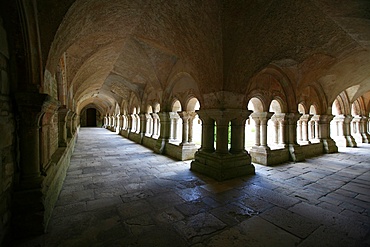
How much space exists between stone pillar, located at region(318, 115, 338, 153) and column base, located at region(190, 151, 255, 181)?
5431 mm

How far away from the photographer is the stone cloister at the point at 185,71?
2066 mm

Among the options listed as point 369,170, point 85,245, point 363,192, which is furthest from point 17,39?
point 369,170

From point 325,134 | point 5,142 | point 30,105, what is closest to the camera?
point 5,142

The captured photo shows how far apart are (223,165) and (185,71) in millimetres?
3276

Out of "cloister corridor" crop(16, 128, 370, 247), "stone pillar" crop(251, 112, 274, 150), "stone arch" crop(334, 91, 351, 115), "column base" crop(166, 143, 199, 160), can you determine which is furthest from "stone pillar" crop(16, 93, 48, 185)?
"stone arch" crop(334, 91, 351, 115)

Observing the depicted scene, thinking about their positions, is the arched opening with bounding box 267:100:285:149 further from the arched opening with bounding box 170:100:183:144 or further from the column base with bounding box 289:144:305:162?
the arched opening with bounding box 170:100:183:144

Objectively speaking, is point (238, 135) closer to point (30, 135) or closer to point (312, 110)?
point (30, 135)

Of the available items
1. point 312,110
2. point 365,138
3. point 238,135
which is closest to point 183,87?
point 238,135

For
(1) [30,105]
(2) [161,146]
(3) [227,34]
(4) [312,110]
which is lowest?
(2) [161,146]

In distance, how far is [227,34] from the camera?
363 centimetres

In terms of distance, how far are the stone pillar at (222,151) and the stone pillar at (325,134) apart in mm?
5374

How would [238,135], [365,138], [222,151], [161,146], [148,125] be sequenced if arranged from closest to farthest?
1. [222,151]
2. [238,135]
3. [161,146]
4. [148,125]
5. [365,138]

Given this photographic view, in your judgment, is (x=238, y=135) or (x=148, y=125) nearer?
(x=238, y=135)

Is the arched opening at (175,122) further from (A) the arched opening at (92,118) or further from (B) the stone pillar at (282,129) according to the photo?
(A) the arched opening at (92,118)
